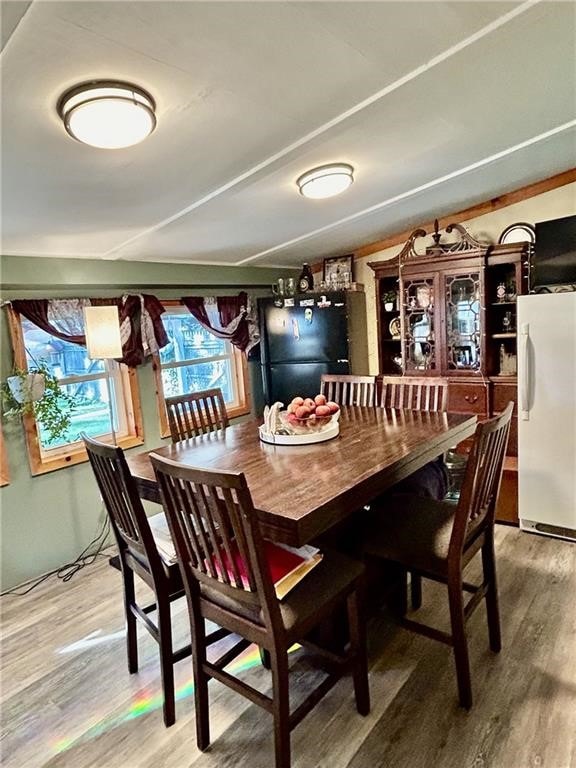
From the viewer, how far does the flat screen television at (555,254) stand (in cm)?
328

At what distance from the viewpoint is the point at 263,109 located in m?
1.84

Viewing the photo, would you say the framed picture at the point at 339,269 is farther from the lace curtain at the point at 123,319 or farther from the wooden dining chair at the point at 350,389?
the lace curtain at the point at 123,319

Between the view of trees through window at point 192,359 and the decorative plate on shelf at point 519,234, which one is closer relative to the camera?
the decorative plate on shelf at point 519,234

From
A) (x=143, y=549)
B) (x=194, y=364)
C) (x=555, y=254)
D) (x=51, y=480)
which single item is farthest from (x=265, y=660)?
(x=555, y=254)

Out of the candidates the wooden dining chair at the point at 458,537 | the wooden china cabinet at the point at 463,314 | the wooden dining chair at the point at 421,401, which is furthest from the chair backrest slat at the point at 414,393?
the wooden china cabinet at the point at 463,314

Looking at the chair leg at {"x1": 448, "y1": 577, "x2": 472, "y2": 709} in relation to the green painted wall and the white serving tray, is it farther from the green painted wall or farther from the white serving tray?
the green painted wall

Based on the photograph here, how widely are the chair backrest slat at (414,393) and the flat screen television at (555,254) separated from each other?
3.85ft

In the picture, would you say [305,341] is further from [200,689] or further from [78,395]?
[200,689]

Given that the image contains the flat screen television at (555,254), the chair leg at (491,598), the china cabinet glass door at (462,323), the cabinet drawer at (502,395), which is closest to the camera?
the chair leg at (491,598)

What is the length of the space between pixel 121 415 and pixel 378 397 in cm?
191

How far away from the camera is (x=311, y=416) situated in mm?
2287

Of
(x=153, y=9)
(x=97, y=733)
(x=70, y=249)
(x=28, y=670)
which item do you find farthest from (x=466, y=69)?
(x=28, y=670)

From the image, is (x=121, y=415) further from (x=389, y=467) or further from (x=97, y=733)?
(x=389, y=467)

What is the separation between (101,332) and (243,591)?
6.56 ft
